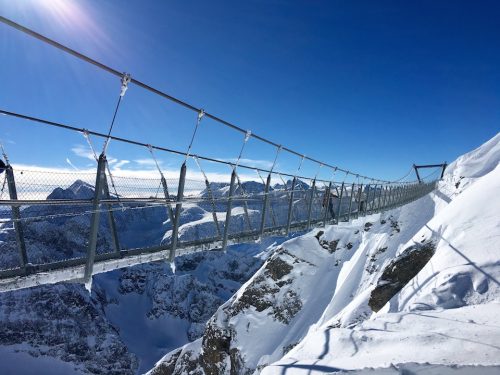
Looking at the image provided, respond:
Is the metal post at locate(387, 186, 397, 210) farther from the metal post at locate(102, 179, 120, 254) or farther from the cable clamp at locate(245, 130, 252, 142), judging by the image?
the metal post at locate(102, 179, 120, 254)

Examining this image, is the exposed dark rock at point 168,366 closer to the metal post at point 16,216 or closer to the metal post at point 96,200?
the metal post at point 16,216

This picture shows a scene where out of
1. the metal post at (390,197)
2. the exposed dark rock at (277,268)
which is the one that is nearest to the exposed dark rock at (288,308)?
the exposed dark rock at (277,268)

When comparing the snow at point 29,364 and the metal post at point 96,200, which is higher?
the metal post at point 96,200

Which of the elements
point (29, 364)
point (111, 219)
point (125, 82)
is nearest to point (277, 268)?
point (111, 219)

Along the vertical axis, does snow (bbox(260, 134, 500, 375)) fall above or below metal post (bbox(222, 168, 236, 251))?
below

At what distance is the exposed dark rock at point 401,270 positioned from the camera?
12.1 meters

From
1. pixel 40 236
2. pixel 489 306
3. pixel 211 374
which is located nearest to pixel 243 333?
pixel 211 374

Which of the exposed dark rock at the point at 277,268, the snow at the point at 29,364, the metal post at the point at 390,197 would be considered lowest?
the snow at the point at 29,364

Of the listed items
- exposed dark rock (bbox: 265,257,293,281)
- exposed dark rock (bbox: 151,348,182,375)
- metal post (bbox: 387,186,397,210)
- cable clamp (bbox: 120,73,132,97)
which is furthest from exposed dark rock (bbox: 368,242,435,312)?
exposed dark rock (bbox: 151,348,182,375)

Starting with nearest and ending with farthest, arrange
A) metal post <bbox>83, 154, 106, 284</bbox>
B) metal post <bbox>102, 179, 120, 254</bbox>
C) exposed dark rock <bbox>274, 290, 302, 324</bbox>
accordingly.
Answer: metal post <bbox>83, 154, 106, 284</bbox> → metal post <bbox>102, 179, 120, 254</bbox> → exposed dark rock <bbox>274, 290, 302, 324</bbox>

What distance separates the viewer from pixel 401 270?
13.8 m

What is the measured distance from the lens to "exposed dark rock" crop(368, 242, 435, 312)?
12150 mm

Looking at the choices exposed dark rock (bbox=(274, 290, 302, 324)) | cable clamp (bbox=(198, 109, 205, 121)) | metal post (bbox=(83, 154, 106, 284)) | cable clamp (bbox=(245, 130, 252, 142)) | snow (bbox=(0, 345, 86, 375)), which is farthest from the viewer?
snow (bbox=(0, 345, 86, 375))

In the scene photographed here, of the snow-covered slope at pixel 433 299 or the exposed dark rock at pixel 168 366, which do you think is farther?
the exposed dark rock at pixel 168 366
